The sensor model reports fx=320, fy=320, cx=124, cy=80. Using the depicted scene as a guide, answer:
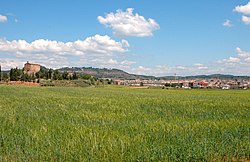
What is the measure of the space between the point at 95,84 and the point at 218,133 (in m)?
118

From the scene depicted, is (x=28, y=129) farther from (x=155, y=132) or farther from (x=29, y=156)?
(x=155, y=132)

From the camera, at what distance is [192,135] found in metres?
11.4

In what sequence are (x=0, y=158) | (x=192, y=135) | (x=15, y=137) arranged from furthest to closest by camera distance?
1. (x=192, y=135)
2. (x=15, y=137)
3. (x=0, y=158)

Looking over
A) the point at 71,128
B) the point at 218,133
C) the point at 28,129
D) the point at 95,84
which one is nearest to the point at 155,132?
the point at 218,133

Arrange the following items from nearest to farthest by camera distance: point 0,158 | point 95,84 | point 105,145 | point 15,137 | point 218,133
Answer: point 0,158 → point 105,145 → point 15,137 → point 218,133 → point 95,84

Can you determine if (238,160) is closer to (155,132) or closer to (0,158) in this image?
(155,132)

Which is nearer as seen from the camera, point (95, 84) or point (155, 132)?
point (155, 132)

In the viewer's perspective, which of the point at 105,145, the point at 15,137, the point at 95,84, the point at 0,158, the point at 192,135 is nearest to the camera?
the point at 0,158

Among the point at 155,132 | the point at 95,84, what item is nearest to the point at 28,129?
the point at 155,132

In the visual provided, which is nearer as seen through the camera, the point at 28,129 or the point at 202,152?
the point at 202,152

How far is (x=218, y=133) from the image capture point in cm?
1226

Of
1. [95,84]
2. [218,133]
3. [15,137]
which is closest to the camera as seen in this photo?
[15,137]

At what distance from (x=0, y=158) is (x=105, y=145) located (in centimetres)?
292

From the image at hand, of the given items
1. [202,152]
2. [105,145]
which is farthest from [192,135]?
[105,145]
